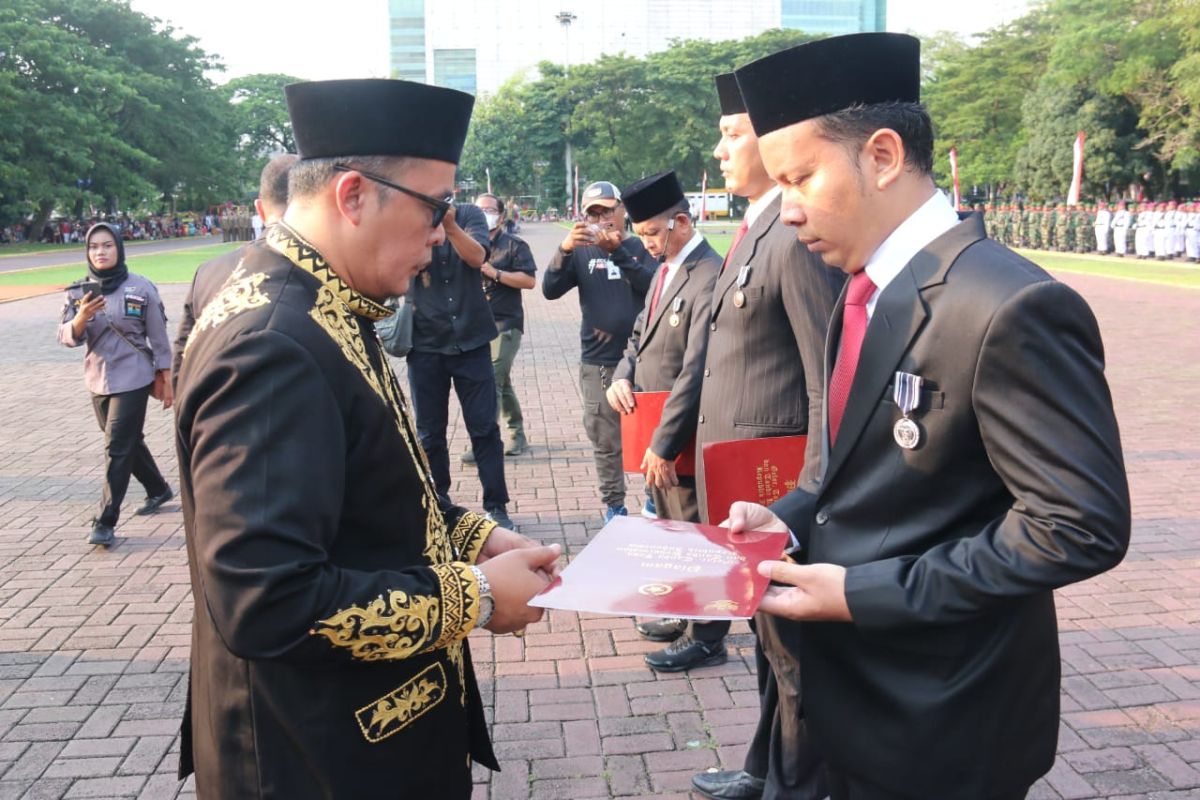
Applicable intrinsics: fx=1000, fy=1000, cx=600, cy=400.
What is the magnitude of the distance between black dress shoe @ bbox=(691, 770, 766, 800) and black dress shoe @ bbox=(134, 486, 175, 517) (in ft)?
15.8

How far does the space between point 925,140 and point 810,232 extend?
27cm

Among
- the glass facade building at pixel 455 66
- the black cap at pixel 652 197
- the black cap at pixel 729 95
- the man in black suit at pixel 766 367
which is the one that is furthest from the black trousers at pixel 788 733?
the glass facade building at pixel 455 66

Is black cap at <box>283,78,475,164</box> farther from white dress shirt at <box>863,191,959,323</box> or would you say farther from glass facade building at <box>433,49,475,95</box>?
glass facade building at <box>433,49,475,95</box>

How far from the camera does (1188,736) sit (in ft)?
11.9

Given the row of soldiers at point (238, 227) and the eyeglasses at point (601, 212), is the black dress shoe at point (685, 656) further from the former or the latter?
the row of soldiers at point (238, 227)

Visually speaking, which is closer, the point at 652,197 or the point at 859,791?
the point at 859,791

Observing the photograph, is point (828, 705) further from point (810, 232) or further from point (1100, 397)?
point (810, 232)

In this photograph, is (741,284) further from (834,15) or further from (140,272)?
(834,15)

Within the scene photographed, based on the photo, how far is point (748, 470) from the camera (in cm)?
306

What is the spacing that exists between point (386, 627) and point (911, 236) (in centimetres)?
120

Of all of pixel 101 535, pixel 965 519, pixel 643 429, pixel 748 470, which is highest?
pixel 965 519

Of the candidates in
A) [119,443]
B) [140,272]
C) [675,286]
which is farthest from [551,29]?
[675,286]

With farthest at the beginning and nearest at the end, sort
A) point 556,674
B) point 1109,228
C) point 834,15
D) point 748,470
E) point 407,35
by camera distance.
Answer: point 407,35 → point 834,15 → point 1109,228 → point 556,674 → point 748,470

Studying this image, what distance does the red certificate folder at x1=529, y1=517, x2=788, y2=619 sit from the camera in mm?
1762
